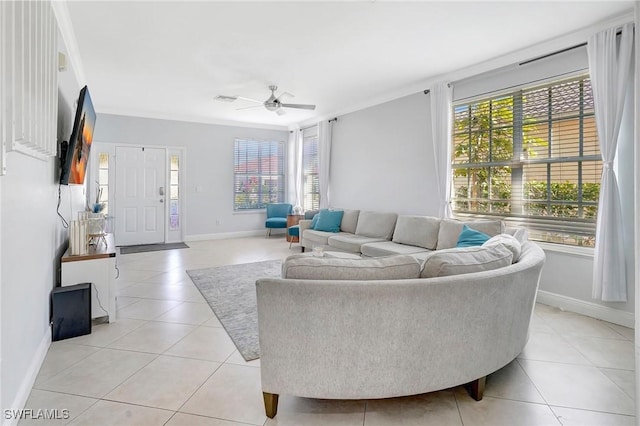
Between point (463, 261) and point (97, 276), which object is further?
point (97, 276)

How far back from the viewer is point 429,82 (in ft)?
15.0

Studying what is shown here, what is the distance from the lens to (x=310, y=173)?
24.7 ft

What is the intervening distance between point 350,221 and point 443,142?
2014mm

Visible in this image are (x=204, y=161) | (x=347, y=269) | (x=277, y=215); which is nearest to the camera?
(x=347, y=269)

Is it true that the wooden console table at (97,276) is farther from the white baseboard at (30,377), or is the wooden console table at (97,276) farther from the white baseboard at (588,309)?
the white baseboard at (588,309)

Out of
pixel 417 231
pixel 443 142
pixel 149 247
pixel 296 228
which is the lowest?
pixel 149 247

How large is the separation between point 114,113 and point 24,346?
223 inches

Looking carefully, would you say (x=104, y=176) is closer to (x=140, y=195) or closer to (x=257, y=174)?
(x=140, y=195)

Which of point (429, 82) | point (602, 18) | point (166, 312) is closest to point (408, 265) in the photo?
point (166, 312)

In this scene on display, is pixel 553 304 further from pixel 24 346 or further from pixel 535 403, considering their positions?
pixel 24 346

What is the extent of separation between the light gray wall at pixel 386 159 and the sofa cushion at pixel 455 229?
2.23 feet

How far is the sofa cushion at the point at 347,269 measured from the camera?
1610mm

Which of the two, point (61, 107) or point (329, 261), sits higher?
point (61, 107)

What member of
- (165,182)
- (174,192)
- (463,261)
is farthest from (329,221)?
(463,261)
